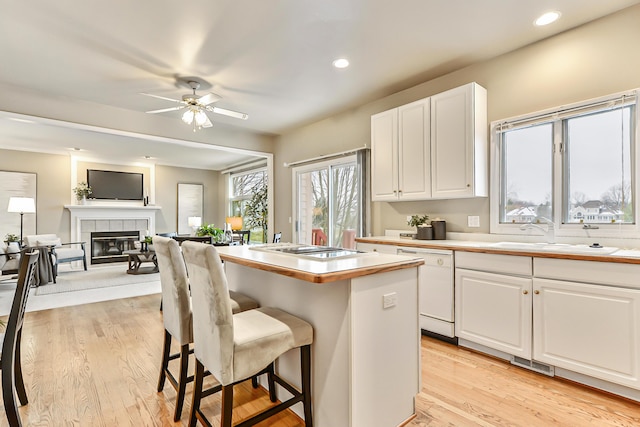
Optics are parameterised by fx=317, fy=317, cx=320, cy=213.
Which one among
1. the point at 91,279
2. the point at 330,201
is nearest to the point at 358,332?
the point at 330,201

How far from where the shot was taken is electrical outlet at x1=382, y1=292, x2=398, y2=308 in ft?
5.26

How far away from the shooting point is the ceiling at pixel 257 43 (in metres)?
2.27

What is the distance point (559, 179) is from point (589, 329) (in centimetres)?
123

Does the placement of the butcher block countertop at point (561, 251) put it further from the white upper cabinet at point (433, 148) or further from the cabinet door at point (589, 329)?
the white upper cabinet at point (433, 148)

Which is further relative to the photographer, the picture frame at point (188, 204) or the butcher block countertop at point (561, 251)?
the picture frame at point (188, 204)

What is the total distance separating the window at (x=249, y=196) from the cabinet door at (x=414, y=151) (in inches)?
186

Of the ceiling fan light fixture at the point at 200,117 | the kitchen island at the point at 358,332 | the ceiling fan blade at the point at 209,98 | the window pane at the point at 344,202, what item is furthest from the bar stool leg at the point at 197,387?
the window pane at the point at 344,202

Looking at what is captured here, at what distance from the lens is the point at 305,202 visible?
536 cm

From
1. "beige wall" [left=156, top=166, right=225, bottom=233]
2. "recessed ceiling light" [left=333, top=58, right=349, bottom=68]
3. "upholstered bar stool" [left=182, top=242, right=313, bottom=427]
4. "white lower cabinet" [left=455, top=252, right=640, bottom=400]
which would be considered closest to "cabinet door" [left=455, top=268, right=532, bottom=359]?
"white lower cabinet" [left=455, top=252, right=640, bottom=400]

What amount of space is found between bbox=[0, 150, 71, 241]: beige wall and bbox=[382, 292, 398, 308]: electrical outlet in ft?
26.5

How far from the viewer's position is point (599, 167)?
2.46 meters

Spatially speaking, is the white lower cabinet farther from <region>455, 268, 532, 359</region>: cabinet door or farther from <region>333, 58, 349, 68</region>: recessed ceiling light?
<region>333, 58, 349, 68</region>: recessed ceiling light

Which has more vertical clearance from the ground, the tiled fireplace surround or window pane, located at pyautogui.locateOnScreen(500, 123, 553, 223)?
window pane, located at pyautogui.locateOnScreen(500, 123, 553, 223)

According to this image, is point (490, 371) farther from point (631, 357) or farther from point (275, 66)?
point (275, 66)
